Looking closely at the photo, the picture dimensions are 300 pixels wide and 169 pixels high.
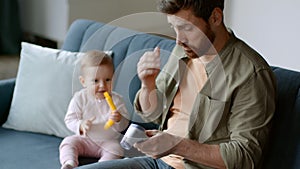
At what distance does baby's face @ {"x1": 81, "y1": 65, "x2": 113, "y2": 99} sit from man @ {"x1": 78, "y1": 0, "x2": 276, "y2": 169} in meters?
0.15

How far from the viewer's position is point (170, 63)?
5.59 feet

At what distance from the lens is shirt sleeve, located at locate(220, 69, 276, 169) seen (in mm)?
1419

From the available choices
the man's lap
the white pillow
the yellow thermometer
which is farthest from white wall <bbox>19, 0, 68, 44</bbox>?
the man's lap

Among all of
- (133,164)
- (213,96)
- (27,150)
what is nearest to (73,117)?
(27,150)

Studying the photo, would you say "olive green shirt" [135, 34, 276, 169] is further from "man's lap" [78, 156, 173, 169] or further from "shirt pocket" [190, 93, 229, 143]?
"man's lap" [78, 156, 173, 169]

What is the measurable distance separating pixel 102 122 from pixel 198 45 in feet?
1.70

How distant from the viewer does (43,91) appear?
2.19 metres

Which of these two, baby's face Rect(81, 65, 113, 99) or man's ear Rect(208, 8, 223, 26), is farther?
baby's face Rect(81, 65, 113, 99)

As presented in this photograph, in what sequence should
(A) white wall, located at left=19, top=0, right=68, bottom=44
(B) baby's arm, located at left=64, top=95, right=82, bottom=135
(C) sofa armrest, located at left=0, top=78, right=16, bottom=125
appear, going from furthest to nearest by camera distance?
1. (A) white wall, located at left=19, top=0, right=68, bottom=44
2. (C) sofa armrest, located at left=0, top=78, right=16, bottom=125
3. (B) baby's arm, located at left=64, top=95, right=82, bottom=135

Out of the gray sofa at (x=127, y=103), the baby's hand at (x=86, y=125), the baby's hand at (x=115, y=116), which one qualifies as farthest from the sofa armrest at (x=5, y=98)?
the baby's hand at (x=115, y=116)

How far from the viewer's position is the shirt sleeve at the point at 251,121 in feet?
4.66

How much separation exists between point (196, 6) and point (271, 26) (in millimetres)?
1955

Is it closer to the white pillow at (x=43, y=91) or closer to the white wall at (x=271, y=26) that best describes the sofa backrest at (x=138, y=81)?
the white pillow at (x=43, y=91)

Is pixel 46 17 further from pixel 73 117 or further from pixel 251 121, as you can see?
pixel 251 121
